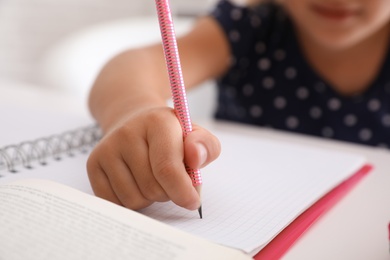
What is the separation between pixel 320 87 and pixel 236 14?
0.20 metres

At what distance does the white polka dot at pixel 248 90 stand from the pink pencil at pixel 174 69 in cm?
61

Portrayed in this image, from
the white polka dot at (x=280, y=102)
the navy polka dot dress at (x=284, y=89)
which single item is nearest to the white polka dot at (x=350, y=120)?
the navy polka dot dress at (x=284, y=89)

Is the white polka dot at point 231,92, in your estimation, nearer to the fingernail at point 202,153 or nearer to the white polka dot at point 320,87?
the white polka dot at point 320,87

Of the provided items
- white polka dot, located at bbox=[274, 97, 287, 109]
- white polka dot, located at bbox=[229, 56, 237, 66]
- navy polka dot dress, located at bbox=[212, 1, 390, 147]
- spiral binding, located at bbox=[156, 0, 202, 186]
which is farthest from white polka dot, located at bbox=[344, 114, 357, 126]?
spiral binding, located at bbox=[156, 0, 202, 186]

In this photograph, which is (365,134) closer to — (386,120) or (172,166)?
(386,120)

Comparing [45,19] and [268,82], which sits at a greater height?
[268,82]

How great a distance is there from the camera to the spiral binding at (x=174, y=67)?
1.00 ft

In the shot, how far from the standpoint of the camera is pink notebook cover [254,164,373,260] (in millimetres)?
305

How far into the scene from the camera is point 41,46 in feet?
7.52

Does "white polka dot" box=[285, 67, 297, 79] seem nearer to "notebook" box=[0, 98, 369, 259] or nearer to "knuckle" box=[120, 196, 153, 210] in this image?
"notebook" box=[0, 98, 369, 259]

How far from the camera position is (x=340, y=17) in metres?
0.73

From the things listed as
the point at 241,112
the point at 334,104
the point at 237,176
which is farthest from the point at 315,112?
the point at 237,176

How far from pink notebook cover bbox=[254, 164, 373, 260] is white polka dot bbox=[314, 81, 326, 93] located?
412 millimetres

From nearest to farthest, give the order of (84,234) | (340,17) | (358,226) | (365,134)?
(84,234) < (358,226) < (340,17) < (365,134)
